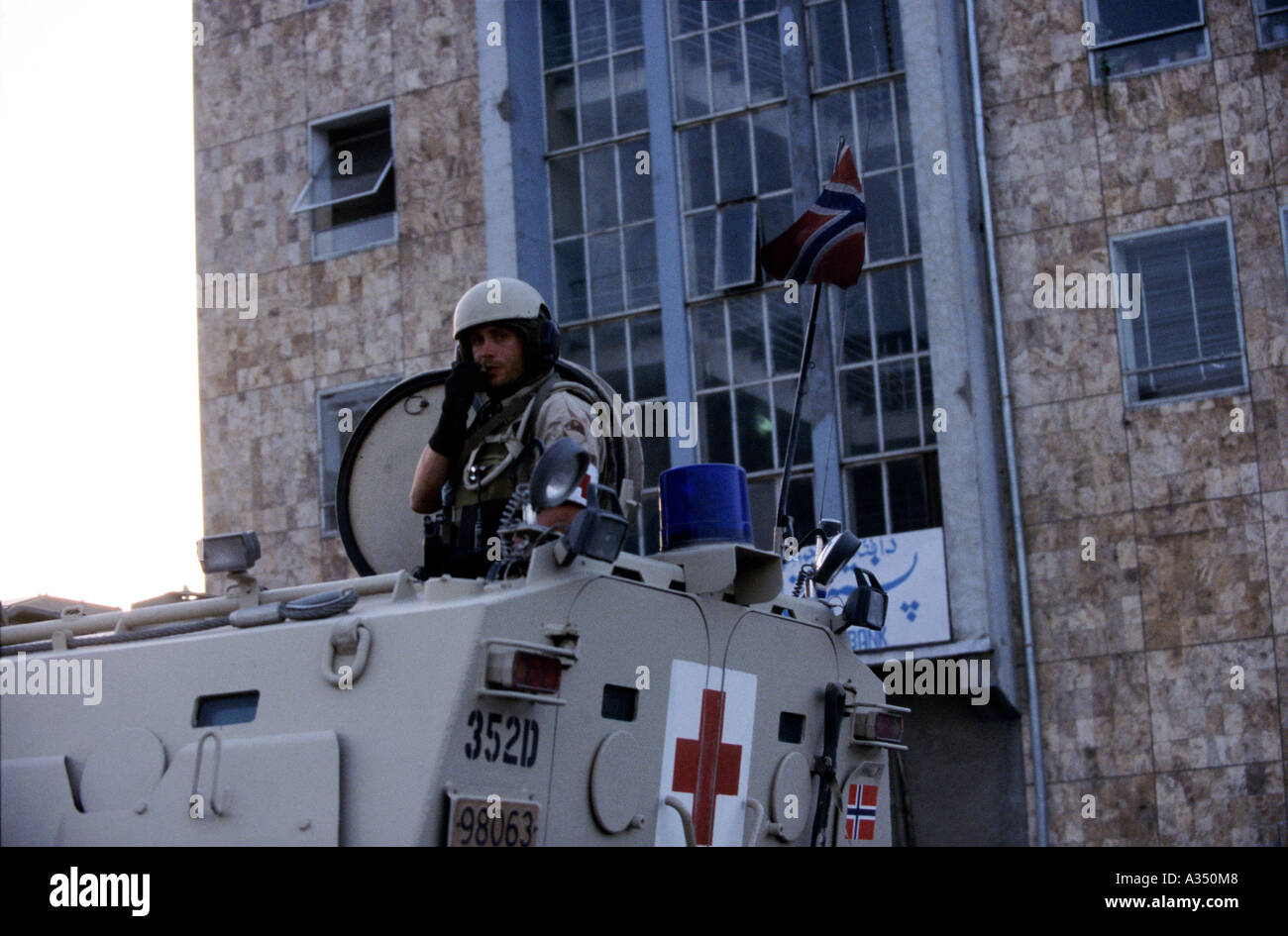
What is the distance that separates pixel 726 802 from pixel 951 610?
10976 millimetres

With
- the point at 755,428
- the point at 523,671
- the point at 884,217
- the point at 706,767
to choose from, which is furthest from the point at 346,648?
the point at 884,217

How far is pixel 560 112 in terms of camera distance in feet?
64.0

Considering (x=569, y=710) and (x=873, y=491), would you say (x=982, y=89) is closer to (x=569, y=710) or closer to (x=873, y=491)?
(x=873, y=491)

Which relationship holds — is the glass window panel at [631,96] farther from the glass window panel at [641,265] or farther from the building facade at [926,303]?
the glass window panel at [641,265]

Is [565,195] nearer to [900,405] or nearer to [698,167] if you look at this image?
[698,167]

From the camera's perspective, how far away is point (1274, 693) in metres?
14.9

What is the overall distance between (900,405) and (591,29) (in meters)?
5.68

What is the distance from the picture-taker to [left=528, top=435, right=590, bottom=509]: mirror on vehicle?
4.65 meters

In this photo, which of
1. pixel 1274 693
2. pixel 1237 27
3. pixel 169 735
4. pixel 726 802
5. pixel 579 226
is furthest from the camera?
pixel 579 226

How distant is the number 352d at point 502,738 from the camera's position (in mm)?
4262

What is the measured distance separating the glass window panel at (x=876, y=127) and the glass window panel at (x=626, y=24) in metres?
2.77

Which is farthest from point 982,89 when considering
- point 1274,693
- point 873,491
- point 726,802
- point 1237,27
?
point 726,802

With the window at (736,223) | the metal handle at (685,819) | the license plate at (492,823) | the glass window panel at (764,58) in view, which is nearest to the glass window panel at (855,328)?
the window at (736,223)

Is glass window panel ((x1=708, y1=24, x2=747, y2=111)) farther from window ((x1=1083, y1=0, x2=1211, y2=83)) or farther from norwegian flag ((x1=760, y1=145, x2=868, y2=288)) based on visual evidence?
norwegian flag ((x1=760, y1=145, x2=868, y2=288))
